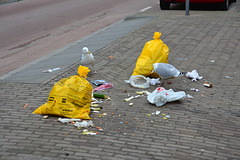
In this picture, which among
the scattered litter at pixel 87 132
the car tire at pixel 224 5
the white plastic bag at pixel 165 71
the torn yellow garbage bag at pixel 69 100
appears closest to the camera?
the scattered litter at pixel 87 132

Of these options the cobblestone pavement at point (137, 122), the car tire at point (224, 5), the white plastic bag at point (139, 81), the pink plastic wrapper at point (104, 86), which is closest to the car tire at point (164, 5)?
the car tire at point (224, 5)

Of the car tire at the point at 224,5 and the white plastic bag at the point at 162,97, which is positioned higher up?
the car tire at the point at 224,5

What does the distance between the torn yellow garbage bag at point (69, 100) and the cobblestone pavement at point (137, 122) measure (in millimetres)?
183

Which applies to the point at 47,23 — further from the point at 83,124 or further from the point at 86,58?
the point at 83,124

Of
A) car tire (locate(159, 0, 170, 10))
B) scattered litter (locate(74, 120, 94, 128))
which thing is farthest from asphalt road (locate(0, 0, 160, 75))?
scattered litter (locate(74, 120, 94, 128))

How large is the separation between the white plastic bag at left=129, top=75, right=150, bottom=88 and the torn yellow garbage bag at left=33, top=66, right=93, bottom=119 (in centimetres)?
143

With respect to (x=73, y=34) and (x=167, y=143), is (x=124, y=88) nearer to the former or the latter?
(x=167, y=143)

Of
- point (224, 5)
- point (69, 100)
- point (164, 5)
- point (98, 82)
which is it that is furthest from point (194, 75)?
point (164, 5)

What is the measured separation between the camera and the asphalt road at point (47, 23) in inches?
407

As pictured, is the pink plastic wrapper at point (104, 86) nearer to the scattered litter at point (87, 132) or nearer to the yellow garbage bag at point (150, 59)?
the yellow garbage bag at point (150, 59)

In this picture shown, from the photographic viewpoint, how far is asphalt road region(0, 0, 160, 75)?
1034 centimetres

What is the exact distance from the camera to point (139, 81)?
672 centimetres

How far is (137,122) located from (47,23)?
35.5ft

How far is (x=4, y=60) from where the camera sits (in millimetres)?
9508
